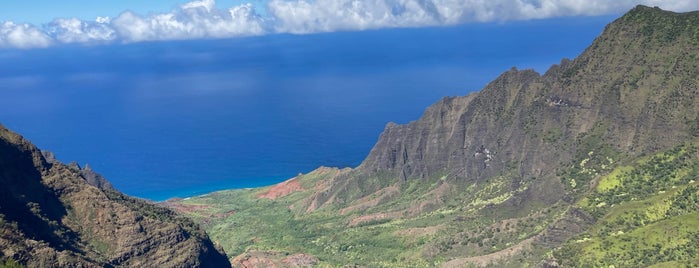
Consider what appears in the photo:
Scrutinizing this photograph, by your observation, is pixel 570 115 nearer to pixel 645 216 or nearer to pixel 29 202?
pixel 645 216

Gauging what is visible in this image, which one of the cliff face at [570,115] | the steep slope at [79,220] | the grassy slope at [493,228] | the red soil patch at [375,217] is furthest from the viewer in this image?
the red soil patch at [375,217]

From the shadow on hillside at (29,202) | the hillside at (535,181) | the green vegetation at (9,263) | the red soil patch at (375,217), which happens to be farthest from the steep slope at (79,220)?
the red soil patch at (375,217)

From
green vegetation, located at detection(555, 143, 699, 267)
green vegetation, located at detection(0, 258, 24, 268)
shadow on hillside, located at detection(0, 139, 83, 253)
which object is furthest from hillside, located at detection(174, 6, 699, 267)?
green vegetation, located at detection(0, 258, 24, 268)

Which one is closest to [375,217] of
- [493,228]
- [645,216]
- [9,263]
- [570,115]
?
[493,228]

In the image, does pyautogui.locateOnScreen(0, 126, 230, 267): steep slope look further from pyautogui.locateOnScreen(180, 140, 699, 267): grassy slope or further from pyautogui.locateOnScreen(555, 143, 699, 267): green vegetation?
pyautogui.locateOnScreen(555, 143, 699, 267): green vegetation

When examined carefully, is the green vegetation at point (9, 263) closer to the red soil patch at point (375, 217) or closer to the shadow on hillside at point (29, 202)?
the shadow on hillside at point (29, 202)

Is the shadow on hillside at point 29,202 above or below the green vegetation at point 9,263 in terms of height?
above

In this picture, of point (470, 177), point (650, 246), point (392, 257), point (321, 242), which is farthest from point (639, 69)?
point (321, 242)
